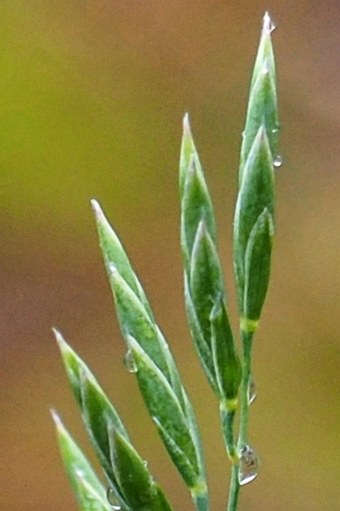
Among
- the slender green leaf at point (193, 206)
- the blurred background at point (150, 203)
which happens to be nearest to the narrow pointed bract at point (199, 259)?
the slender green leaf at point (193, 206)

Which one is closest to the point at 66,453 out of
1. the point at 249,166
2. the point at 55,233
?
the point at 249,166

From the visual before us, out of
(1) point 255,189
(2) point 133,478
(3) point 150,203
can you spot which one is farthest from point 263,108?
(3) point 150,203

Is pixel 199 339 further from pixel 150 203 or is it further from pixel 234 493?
pixel 150 203

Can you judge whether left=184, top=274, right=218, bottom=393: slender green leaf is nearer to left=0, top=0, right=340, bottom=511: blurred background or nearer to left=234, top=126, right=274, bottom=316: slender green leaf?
left=234, top=126, right=274, bottom=316: slender green leaf

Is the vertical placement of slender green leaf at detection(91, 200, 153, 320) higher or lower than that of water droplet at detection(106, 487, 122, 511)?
higher

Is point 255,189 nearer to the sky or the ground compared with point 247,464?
nearer to the sky

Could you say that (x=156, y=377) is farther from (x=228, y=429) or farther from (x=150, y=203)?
(x=150, y=203)

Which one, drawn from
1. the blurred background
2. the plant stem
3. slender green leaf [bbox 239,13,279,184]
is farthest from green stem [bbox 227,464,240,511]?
the blurred background

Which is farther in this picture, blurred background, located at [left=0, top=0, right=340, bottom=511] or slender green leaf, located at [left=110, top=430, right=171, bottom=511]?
blurred background, located at [left=0, top=0, right=340, bottom=511]

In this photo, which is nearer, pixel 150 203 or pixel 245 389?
pixel 245 389

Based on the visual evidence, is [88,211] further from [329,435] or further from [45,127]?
[329,435]

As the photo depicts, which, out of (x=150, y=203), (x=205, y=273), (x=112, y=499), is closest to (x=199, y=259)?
(x=205, y=273)
